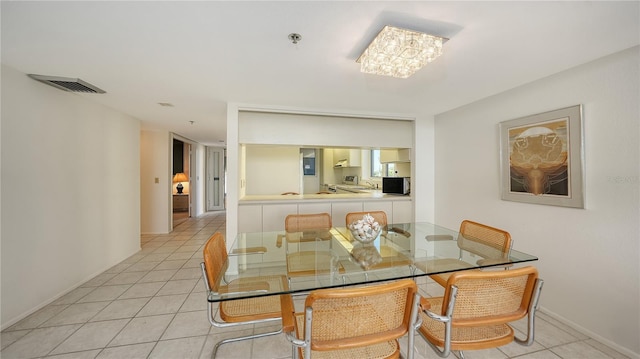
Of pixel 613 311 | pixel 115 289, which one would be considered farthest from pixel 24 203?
pixel 613 311

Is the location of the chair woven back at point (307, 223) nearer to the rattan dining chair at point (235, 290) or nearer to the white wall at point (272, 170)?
the rattan dining chair at point (235, 290)

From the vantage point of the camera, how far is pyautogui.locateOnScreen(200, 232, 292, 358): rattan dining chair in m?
1.35

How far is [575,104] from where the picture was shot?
2.02m

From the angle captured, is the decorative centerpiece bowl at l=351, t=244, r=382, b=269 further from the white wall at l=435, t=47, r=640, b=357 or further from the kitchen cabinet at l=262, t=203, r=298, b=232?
the white wall at l=435, t=47, r=640, b=357

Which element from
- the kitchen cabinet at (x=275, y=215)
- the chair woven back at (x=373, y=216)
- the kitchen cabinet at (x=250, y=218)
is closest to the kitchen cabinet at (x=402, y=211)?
the chair woven back at (x=373, y=216)

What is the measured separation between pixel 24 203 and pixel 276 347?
8.32 ft

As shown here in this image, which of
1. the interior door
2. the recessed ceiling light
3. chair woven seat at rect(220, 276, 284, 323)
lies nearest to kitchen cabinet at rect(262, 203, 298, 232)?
chair woven seat at rect(220, 276, 284, 323)

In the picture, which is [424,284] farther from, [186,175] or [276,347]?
[186,175]

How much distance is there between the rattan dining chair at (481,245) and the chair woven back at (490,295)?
392 millimetres

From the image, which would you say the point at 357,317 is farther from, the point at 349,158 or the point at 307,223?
the point at 349,158

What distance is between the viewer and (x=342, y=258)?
1.74 metres

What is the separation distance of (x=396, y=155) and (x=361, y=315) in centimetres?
346

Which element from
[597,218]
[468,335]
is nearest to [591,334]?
[597,218]

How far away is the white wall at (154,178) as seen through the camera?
507cm
